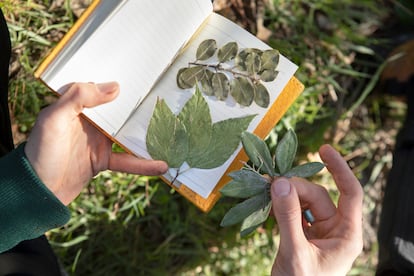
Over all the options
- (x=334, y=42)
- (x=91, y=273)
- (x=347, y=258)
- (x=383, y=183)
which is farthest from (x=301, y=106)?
(x=91, y=273)

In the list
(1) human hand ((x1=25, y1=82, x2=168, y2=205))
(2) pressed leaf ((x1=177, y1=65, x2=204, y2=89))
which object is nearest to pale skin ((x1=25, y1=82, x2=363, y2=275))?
(1) human hand ((x1=25, y1=82, x2=168, y2=205))

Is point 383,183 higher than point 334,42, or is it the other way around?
point 334,42

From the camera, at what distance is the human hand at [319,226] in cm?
87

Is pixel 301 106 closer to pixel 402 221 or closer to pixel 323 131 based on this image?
pixel 323 131

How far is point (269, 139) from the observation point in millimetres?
1411

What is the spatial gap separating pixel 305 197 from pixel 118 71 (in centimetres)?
44

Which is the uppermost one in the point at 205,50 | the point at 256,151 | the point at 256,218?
the point at 205,50

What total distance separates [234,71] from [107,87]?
26 cm

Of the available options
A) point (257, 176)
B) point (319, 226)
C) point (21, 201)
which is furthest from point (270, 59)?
point (21, 201)

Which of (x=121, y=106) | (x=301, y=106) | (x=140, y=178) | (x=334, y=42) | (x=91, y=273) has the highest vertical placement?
(x=334, y=42)

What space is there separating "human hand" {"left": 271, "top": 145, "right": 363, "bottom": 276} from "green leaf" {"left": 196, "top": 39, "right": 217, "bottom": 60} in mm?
294

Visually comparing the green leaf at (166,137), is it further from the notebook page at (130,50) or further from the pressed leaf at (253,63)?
the pressed leaf at (253,63)

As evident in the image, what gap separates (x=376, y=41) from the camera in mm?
1558

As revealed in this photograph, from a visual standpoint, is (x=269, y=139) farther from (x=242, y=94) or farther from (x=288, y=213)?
(x=288, y=213)
